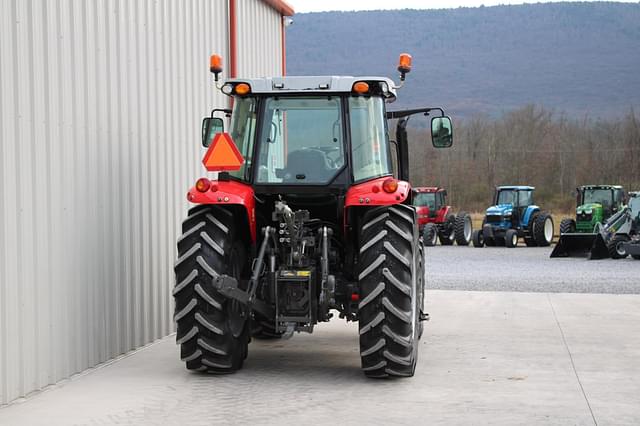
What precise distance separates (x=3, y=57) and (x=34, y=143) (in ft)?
2.59

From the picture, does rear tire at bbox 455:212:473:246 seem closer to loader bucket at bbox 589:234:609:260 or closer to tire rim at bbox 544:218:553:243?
tire rim at bbox 544:218:553:243

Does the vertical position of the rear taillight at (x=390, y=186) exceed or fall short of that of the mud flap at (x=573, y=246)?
it exceeds it

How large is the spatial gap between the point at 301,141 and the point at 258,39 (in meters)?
6.56

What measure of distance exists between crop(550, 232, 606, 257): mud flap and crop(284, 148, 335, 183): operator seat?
19.4 metres

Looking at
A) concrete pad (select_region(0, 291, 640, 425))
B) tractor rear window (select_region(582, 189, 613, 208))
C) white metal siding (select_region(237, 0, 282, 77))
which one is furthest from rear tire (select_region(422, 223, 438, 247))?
concrete pad (select_region(0, 291, 640, 425))

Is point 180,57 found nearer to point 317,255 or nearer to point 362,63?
point 317,255

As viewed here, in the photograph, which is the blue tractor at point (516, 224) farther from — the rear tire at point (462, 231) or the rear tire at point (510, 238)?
the rear tire at point (462, 231)

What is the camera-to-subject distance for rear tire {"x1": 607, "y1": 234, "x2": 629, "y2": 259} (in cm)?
2686

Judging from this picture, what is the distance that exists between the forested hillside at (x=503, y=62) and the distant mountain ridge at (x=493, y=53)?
16 centimetres

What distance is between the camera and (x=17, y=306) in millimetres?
7824

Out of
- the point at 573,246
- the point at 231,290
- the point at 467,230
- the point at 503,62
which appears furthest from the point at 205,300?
the point at 503,62

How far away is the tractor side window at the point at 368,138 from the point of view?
9.34 m

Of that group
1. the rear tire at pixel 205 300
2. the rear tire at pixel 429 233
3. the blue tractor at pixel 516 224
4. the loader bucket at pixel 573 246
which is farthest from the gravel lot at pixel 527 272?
the rear tire at pixel 205 300

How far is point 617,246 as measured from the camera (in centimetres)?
2692
